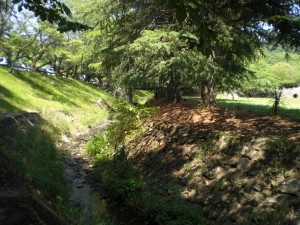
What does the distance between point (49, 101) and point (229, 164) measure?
1407 centimetres

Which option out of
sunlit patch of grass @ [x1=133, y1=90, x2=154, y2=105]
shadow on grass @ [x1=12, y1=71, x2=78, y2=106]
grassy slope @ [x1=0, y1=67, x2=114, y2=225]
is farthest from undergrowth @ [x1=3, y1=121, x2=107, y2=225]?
sunlit patch of grass @ [x1=133, y1=90, x2=154, y2=105]

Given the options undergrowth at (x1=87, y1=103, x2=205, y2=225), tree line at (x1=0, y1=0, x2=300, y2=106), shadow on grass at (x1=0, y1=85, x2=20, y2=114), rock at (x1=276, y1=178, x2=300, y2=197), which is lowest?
undergrowth at (x1=87, y1=103, x2=205, y2=225)

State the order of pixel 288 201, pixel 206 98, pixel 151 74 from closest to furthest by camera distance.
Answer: pixel 288 201 → pixel 151 74 → pixel 206 98

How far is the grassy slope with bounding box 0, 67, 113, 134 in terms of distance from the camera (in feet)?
51.2

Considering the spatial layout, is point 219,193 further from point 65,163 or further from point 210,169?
point 65,163

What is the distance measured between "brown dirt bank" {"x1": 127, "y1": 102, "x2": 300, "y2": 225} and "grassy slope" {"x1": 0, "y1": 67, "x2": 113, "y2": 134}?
649 cm

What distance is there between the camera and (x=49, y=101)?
750 inches

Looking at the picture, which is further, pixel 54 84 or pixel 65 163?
pixel 54 84

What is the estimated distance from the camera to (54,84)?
79.2ft

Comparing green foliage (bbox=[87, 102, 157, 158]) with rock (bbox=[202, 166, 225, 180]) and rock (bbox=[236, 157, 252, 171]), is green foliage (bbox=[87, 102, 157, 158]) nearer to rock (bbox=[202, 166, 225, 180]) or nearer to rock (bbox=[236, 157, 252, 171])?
rock (bbox=[202, 166, 225, 180])

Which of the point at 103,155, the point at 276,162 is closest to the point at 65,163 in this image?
the point at 103,155

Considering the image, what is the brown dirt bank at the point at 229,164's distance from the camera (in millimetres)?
6324

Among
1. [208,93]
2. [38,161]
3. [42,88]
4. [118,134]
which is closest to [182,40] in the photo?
[208,93]

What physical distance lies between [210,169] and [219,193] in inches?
35.4
